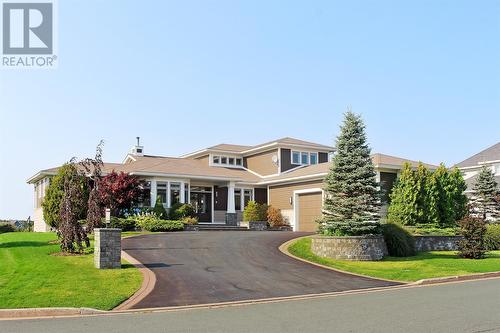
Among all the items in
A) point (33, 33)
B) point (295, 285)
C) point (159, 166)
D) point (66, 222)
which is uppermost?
point (33, 33)

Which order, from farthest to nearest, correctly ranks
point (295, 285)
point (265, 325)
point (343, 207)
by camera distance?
point (343, 207), point (295, 285), point (265, 325)

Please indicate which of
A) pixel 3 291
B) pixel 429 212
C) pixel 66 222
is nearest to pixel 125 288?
pixel 3 291

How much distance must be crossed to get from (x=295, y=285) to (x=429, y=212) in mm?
15068

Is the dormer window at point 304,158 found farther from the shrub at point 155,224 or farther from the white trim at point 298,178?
the shrub at point 155,224

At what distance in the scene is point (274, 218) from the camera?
36.5 metres

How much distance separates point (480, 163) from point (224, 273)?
4142 centimetres

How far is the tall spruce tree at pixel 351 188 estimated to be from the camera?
21.8 metres

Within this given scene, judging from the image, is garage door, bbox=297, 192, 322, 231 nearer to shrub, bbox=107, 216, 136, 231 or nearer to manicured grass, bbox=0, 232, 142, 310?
shrub, bbox=107, 216, 136, 231

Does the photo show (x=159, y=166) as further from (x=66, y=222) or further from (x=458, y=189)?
(x=458, y=189)

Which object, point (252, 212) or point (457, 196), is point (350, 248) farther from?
point (252, 212)

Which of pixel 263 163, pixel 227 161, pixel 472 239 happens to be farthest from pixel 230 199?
pixel 472 239

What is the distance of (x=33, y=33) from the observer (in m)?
20.4

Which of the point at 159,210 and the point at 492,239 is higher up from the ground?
the point at 159,210

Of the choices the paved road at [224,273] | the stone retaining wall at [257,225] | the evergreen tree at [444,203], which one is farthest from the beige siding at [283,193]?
the paved road at [224,273]
